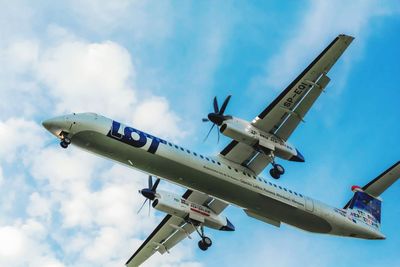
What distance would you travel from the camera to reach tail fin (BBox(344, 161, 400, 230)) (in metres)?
29.6

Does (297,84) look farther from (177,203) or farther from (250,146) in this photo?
(177,203)

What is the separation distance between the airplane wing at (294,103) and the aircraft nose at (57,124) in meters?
7.87

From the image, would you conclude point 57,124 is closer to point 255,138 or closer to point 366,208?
point 255,138

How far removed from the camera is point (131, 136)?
80.3 ft

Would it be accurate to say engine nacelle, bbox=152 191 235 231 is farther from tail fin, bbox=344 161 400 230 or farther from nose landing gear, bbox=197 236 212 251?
tail fin, bbox=344 161 400 230

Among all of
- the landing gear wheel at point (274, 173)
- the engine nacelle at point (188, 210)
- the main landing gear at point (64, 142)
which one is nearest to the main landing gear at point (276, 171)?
the landing gear wheel at point (274, 173)

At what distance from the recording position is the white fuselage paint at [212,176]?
78.5 ft

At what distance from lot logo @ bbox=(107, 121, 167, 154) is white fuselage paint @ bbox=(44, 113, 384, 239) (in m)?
0.04

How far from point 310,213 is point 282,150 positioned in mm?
3583

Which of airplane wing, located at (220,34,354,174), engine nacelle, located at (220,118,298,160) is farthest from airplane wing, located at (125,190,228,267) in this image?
engine nacelle, located at (220,118,298,160)

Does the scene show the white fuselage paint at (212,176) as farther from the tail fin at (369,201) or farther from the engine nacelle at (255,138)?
the engine nacelle at (255,138)

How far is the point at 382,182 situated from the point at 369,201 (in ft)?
5.49

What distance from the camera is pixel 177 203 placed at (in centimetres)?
2964

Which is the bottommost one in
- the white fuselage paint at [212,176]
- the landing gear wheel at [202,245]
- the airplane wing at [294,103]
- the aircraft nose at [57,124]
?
the landing gear wheel at [202,245]
